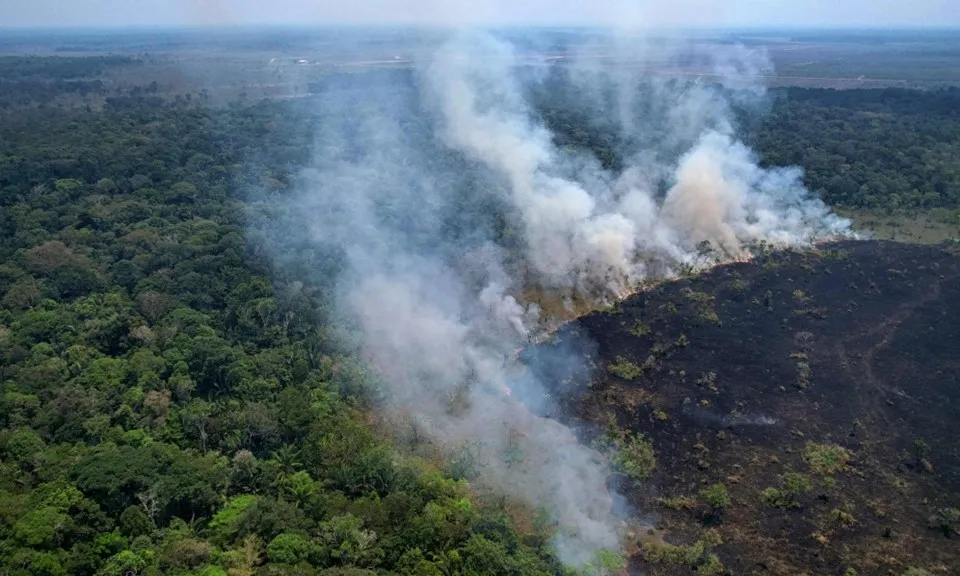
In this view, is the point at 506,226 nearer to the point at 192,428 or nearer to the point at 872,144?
the point at 192,428

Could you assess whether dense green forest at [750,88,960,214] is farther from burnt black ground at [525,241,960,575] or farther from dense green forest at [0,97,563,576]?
dense green forest at [0,97,563,576]

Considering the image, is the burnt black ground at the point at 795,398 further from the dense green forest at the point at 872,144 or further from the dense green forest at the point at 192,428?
the dense green forest at the point at 872,144

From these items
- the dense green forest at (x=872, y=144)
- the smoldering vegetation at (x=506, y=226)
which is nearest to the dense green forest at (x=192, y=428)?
the smoldering vegetation at (x=506, y=226)

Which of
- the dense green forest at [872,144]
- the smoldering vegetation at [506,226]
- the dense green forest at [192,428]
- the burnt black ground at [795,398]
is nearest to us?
the dense green forest at [192,428]

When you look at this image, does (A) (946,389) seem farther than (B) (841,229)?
No

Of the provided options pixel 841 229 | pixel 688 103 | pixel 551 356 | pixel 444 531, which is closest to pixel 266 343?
pixel 551 356

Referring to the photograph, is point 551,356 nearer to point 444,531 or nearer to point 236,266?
point 444,531

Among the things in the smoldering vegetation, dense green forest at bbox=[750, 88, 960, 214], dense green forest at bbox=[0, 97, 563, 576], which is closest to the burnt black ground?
the smoldering vegetation
